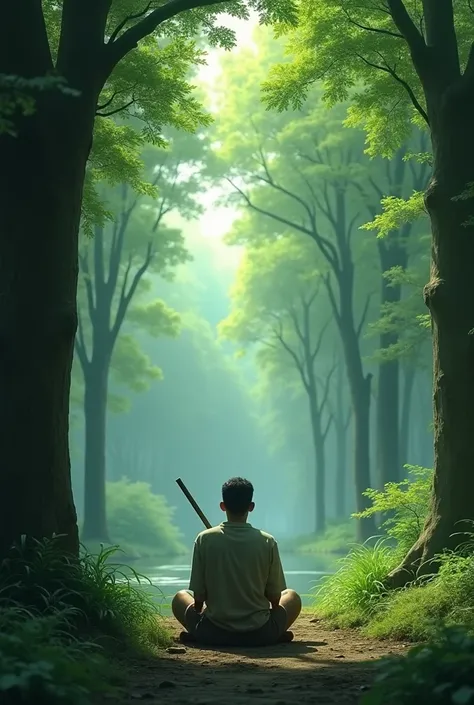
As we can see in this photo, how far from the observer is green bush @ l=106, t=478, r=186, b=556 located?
114 feet

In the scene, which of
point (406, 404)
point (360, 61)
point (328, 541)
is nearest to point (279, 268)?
point (406, 404)

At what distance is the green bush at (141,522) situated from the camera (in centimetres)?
3481

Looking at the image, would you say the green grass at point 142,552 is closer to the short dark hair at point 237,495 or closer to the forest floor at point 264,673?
the forest floor at point 264,673

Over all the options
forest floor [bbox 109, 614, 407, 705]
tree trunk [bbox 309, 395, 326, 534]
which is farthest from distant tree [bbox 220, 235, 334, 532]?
forest floor [bbox 109, 614, 407, 705]

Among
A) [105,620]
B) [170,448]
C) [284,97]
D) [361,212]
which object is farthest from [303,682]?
[170,448]

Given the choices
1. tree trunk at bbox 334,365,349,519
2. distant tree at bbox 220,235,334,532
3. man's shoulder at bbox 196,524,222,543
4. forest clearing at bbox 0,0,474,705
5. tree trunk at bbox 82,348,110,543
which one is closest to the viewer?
forest clearing at bbox 0,0,474,705

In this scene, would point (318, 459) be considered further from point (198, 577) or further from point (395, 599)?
point (198, 577)

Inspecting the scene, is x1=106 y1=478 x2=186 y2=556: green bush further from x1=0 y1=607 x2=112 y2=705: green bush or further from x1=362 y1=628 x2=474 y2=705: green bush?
x1=362 y1=628 x2=474 y2=705: green bush

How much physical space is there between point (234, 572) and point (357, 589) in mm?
2290

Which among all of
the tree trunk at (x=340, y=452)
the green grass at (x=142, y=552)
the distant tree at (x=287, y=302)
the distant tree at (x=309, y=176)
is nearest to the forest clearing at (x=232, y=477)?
the distant tree at (x=309, y=176)

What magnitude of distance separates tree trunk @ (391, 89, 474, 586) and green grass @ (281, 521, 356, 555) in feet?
81.0

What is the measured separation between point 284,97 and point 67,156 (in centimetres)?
420

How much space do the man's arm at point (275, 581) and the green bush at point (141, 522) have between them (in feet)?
86.5

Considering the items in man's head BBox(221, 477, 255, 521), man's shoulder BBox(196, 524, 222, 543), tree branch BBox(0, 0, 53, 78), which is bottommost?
man's shoulder BBox(196, 524, 222, 543)
